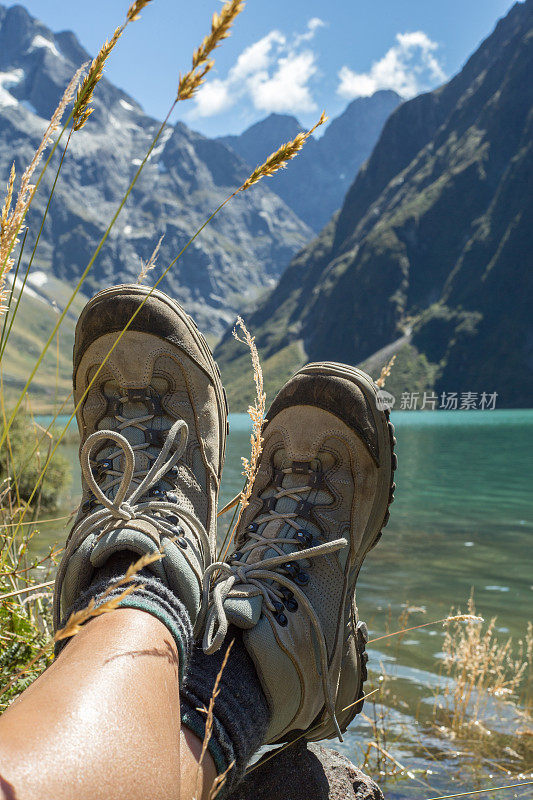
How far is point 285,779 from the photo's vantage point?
1916mm

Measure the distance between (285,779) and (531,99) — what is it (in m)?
157

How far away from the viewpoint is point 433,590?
7027mm

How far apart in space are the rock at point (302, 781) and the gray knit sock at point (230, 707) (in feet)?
1.60

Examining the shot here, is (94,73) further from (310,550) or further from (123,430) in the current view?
(123,430)

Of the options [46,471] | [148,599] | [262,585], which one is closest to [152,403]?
[46,471]

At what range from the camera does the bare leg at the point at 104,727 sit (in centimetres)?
79

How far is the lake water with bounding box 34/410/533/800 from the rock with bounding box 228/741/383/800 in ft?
1.18

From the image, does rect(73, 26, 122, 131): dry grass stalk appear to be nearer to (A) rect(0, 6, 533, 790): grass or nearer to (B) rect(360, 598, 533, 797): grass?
(A) rect(0, 6, 533, 790): grass

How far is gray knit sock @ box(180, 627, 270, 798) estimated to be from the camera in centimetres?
124

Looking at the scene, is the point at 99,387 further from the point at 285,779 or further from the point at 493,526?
the point at 493,526

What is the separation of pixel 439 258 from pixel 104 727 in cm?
14338

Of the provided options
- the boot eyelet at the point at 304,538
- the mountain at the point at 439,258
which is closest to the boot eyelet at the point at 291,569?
the boot eyelet at the point at 304,538

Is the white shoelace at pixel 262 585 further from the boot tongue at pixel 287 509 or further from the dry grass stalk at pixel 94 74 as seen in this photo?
the dry grass stalk at pixel 94 74

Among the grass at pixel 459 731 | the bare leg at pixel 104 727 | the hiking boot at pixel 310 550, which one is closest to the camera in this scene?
the bare leg at pixel 104 727
